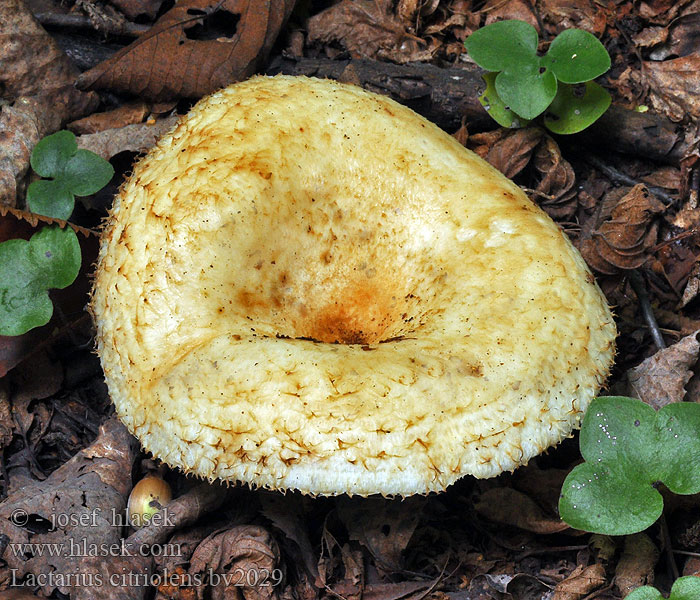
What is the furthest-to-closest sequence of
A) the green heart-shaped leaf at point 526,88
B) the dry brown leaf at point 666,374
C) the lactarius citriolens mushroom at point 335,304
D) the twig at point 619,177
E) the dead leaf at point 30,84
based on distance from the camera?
the twig at point 619,177, the dead leaf at point 30,84, the green heart-shaped leaf at point 526,88, the dry brown leaf at point 666,374, the lactarius citriolens mushroom at point 335,304

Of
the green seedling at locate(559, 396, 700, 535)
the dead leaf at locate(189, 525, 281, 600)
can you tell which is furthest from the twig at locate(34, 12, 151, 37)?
the green seedling at locate(559, 396, 700, 535)

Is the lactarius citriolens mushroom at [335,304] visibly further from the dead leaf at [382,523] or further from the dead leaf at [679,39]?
the dead leaf at [679,39]

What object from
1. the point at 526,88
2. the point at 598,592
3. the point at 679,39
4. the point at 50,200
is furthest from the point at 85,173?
the point at 679,39

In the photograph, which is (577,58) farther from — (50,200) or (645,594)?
(50,200)

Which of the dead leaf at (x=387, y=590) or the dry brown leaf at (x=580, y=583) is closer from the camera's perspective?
the dry brown leaf at (x=580, y=583)

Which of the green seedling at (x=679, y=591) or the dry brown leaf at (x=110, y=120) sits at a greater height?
the dry brown leaf at (x=110, y=120)

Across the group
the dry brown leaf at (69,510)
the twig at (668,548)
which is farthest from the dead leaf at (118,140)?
the twig at (668,548)
